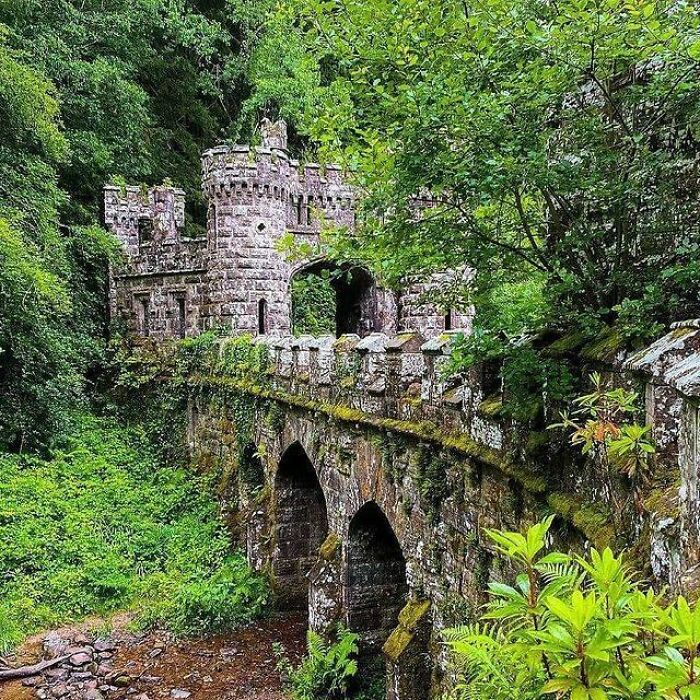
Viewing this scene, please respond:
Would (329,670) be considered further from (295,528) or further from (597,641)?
(597,641)

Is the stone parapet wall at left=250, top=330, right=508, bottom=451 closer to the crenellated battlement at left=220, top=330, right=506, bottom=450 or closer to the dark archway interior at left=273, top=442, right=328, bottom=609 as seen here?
the crenellated battlement at left=220, top=330, right=506, bottom=450

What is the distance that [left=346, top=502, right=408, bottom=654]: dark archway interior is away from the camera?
9.42 metres

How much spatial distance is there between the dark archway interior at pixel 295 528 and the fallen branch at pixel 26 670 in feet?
12.6

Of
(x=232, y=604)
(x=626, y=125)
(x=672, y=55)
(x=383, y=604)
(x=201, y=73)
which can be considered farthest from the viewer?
(x=201, y=73)

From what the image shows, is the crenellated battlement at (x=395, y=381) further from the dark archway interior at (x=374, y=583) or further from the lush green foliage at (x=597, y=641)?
the lush green foliage at (x=597, y=641)

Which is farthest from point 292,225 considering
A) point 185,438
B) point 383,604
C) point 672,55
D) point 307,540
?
point 672,55

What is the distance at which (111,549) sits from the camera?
1336 centimetres

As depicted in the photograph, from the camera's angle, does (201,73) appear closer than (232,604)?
No

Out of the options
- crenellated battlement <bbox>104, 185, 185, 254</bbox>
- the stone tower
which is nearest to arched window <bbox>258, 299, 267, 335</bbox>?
the stone tower

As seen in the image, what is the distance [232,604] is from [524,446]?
880 cm

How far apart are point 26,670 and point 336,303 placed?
13.9 m

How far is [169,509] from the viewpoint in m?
15.3

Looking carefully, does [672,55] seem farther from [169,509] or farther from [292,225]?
[292,225]

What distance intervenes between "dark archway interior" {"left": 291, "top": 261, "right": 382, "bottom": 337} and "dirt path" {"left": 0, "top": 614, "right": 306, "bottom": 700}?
8.82 m
